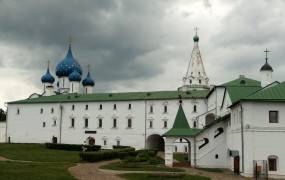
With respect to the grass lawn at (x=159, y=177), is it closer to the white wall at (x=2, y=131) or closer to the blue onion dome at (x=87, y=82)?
the white wall at (x=2, y=131)

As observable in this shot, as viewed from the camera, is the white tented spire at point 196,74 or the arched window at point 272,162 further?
the white tented spire at point 196,74

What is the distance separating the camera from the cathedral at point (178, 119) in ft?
91.0

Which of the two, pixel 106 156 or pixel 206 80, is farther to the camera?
pixel 206 80

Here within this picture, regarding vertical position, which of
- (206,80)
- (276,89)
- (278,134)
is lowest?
(278,134)

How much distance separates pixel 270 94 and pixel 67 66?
5450cm

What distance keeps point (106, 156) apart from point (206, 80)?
1503 inches

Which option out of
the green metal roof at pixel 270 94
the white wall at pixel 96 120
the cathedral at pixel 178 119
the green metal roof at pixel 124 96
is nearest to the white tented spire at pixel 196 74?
the cathedral at pixel 178 119

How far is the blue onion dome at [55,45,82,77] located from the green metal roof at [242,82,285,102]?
53.3 metres

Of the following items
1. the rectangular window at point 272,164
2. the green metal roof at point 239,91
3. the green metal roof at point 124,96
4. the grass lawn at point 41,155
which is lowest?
the grass lawn at point 41,155

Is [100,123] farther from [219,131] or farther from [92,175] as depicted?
[92,175]

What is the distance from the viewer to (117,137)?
6128cm

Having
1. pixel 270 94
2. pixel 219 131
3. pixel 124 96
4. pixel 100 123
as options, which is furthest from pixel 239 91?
pixel 100 123

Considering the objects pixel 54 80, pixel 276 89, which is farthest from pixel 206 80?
pixel 276 89

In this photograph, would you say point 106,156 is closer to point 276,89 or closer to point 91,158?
point 91,158
